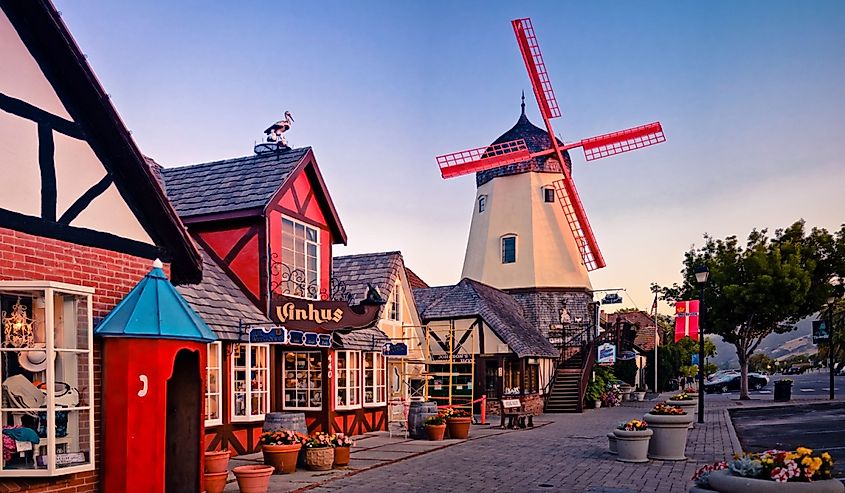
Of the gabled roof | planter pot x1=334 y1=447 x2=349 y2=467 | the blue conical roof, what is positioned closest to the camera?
the gabled roof

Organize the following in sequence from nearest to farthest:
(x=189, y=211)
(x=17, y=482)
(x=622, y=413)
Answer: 1. (x=17, y=482)
2. (x=189, y=211)
3. (x=622, y=413)

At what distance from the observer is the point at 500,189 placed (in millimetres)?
42094

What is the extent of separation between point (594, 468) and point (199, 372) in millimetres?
7848

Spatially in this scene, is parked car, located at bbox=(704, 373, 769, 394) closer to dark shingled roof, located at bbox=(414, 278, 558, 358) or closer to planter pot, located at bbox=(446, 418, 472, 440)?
dark shingled roof, located at bbox=(414, 278, 558, 358)

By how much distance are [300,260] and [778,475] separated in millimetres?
13465

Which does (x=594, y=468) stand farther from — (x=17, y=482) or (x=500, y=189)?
(x=500, y=189)

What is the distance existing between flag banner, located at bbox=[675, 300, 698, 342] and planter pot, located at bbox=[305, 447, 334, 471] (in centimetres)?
2207

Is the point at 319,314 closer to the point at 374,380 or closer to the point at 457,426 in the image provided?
the point at 374,380

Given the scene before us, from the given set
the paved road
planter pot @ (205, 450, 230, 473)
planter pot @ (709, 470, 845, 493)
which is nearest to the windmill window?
the paved road

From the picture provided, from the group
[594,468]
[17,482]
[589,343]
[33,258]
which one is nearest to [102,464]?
[17,482]

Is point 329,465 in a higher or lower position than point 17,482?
lower

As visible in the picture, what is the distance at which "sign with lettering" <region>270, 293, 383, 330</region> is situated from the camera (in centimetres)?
1595

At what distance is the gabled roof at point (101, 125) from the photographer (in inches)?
345

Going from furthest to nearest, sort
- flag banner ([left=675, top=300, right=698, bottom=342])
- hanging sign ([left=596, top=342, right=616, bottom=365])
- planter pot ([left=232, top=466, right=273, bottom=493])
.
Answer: hanging sign ([left=596, top=342, right=616, bottom=365]), flag banner ([left=675, top=300, right=698, bottom=342]), planter pot ([left=232, top=466, right=273, bottom=493])
